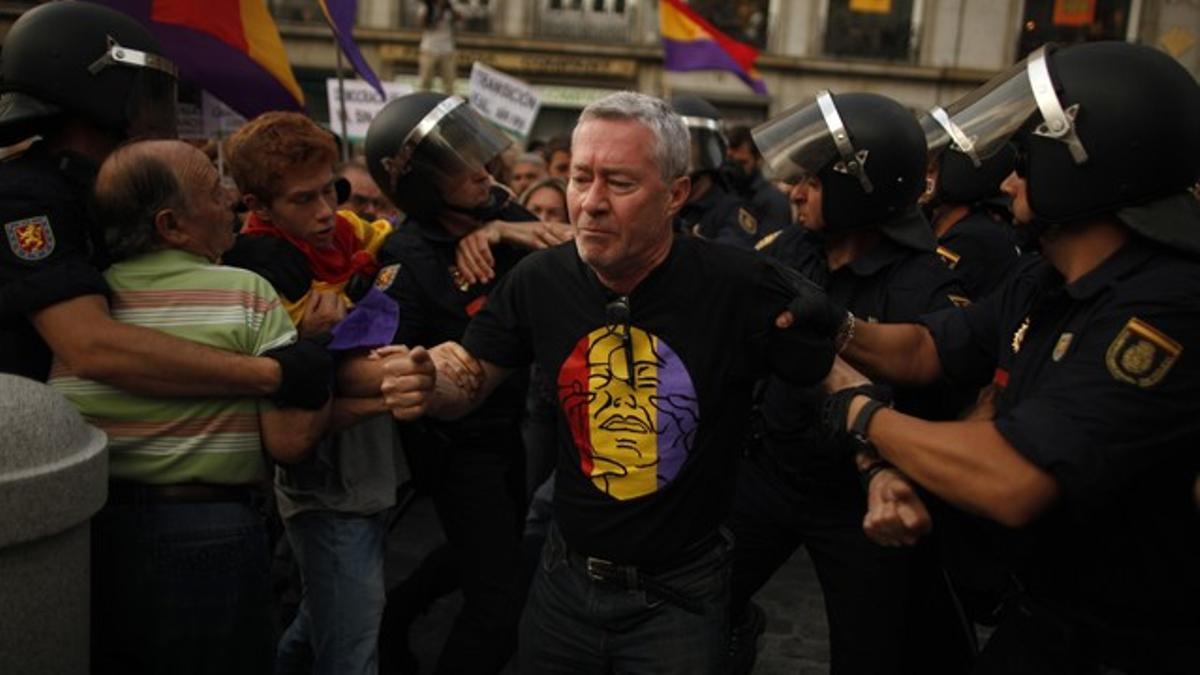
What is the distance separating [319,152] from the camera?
288 cm

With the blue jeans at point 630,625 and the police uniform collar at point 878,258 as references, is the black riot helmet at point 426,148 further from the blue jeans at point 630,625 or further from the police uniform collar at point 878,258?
A: the blue jeans at point 630,625

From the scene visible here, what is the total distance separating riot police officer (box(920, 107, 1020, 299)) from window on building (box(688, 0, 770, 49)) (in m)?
18.4

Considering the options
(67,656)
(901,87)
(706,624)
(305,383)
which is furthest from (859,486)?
(901,87)

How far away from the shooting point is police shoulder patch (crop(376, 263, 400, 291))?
322cm

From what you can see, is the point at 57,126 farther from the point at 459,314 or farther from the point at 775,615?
the point at 775,615

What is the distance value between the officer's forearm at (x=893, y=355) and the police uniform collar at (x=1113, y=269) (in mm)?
679

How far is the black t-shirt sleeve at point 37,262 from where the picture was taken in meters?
2.16

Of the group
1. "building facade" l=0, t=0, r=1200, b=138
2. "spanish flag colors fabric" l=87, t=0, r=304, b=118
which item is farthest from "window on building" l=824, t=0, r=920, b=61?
"spanish flag colors fabric" l=87, t=0, r=304, b=118

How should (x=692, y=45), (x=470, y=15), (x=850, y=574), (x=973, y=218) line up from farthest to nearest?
1. (x=470, y=15)
2. (x=692, y=45)
3. (x=973, y=218)
4. (x=850, y=574)

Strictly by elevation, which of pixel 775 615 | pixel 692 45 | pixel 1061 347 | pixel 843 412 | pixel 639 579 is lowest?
pixel 775 615

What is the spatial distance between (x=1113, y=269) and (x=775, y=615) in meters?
2.98

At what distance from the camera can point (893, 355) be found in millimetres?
2736

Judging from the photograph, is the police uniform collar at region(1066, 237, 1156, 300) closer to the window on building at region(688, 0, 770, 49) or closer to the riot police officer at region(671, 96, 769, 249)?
the riot police officer at region(671, 96, 769, 249)

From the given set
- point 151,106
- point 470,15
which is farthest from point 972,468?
point 470,15
